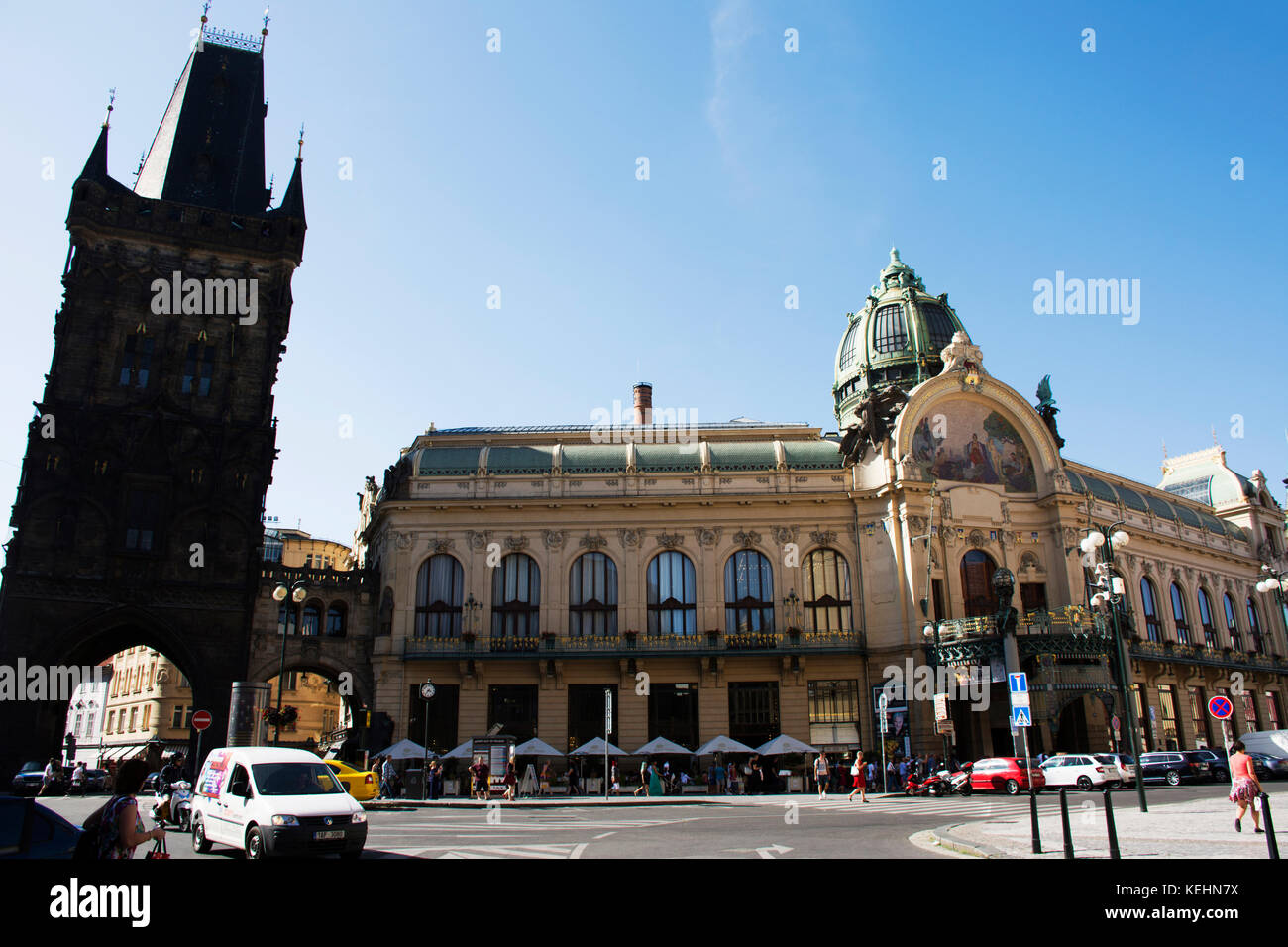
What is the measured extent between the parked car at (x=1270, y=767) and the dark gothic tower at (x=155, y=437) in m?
45.6

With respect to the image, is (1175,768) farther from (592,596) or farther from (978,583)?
(592,596)

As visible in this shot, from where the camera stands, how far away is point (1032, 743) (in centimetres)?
4334

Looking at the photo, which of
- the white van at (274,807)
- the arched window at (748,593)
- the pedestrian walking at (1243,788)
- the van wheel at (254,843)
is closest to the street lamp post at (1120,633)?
the pedestrian walking at (1243,788)

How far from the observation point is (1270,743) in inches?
1599

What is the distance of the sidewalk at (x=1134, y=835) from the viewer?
508 inches

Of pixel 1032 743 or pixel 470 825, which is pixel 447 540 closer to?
pixel 470 825

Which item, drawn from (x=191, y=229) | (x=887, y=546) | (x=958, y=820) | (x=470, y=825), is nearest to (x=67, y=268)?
(x=191, y=229)

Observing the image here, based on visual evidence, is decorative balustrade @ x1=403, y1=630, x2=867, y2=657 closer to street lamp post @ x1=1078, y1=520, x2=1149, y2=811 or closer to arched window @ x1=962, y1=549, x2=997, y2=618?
arched window @ x1=962, y1=549, x2=997, y2=618

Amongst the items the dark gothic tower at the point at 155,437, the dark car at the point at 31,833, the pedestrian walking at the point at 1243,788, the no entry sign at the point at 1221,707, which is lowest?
Answer: the pedestrian walking at the point at 1243,788

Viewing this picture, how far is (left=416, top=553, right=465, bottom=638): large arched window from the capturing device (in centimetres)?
4384

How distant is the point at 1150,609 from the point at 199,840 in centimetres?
5293

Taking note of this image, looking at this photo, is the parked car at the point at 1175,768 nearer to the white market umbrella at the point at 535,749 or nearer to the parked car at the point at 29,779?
the white market umbrella at the point at 535,749

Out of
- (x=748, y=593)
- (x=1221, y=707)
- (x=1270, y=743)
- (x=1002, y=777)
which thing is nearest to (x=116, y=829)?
(x=1221, y=707)
